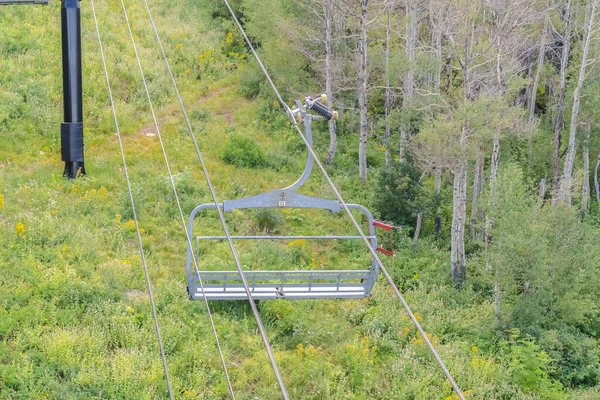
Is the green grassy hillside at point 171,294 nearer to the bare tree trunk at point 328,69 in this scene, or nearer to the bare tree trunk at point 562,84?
the bare tree trunk at point 328,69

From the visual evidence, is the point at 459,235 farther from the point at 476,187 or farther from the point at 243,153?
the point at 243,153

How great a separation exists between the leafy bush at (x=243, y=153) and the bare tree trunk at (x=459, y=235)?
7167 mm

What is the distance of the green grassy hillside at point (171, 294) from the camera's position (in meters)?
12.8

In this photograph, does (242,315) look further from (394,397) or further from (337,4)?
(337,4)

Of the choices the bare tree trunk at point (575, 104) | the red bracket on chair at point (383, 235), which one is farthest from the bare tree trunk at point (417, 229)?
the bare tree trunk at point (575, 104)

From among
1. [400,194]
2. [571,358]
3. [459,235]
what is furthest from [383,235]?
[400,194]

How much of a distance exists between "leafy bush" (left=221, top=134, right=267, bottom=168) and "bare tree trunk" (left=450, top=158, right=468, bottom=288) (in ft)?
23.5

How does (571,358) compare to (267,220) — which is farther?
(267,220)

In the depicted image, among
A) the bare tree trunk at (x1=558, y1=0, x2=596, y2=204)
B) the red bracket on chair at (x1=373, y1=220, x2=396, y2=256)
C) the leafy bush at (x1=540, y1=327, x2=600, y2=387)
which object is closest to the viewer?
the red bracket on chair at (x1=373, y1=220, x2=396, y2=256)

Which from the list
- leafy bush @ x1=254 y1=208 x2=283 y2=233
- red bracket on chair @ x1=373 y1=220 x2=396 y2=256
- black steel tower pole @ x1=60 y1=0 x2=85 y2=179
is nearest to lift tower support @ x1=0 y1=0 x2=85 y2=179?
black steel tower pole @ x1=60 y1=0 x2=85 y2=179

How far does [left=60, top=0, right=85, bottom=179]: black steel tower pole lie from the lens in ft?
55.0

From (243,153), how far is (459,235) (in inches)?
317

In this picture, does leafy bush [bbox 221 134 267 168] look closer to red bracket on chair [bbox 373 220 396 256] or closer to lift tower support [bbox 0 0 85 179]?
red bracket on chair [bbox 373 220 396 256]

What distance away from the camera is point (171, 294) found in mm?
14977
